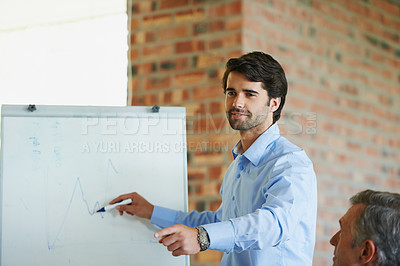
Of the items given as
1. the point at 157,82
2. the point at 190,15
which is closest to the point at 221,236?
the point at 157,82

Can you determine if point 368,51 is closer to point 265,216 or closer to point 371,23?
point 371,23

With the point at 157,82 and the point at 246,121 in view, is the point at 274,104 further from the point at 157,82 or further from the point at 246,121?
the point at 157,82

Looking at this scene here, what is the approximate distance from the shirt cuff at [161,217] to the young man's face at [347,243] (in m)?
0.84

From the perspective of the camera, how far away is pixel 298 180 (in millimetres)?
1870

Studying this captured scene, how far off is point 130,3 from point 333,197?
1.58 metres

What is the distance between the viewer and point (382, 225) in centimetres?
148

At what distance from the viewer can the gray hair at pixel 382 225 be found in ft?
4.73

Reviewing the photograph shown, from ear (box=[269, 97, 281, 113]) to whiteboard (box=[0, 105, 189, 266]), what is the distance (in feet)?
1.33

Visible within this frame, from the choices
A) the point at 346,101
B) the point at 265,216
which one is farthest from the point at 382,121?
the point at 265,216

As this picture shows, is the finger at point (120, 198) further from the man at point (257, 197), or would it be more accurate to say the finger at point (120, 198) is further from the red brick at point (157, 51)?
the red brick at point (157, 51)

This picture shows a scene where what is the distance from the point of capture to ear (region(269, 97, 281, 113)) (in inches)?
85.4

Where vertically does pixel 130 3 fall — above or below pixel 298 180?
above

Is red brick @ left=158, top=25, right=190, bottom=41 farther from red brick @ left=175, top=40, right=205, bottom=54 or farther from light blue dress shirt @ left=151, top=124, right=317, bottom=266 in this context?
light blue dress shirt @ left=151, top=124, right=317, bottom=266

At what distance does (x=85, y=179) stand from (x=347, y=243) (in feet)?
3.72
